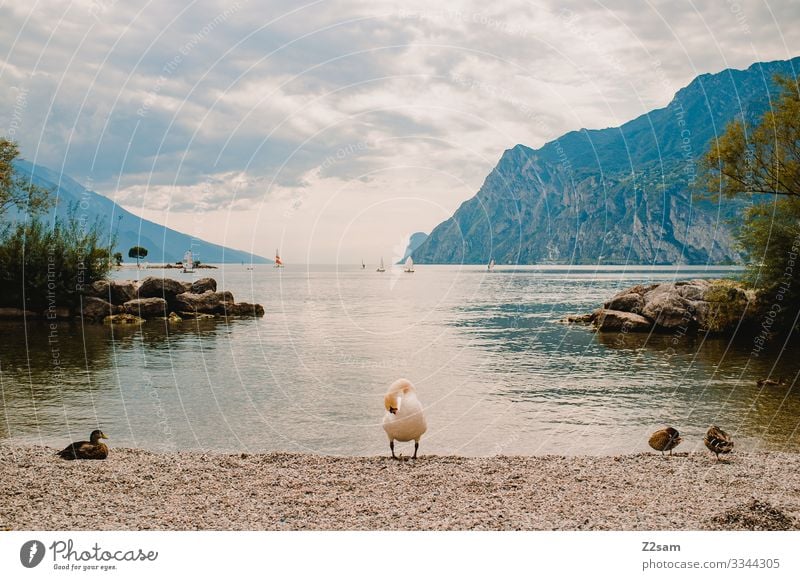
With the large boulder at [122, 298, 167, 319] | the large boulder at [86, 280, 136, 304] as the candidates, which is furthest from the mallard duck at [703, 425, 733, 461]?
the large boulder at [86, 280, 136, 304]

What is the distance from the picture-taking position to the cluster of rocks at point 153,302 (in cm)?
5119

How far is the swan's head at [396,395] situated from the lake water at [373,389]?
8.88 ft

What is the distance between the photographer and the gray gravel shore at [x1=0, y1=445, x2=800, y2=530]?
29.1ft

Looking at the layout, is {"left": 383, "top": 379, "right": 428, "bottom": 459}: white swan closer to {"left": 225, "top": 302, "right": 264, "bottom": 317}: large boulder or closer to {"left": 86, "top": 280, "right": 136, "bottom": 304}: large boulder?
{"left": 86, "top": 280, "right": 136, "bottom": 304}: large boulder

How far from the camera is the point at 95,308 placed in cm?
5112

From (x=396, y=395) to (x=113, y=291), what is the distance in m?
48.6

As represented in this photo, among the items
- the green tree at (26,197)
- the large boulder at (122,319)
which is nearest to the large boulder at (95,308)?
the large boulder at (122,319)

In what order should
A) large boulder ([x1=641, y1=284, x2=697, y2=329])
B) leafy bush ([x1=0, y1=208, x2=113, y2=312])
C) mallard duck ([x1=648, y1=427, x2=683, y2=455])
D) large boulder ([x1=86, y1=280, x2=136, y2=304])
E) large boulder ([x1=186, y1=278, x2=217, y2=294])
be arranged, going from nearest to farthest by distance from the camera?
mallard duck ([x1=648, y1=427, x2=683, y2=455])
large boulder ([x1=641, y1=284, x2=697, y2=329])
leafy bush ([x1=0, y1=208, x2=113, y2=312])
large boulder ([x1=86, y1=280, x2=136, y2=304])
large boulder ([x1=186, y1=278, x2=217, y2=294])

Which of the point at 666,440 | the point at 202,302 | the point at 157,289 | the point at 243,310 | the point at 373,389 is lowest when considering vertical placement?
the point at 373,389

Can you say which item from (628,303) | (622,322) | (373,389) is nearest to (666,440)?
(373,389)

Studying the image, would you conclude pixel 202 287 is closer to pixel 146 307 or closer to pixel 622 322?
pixel 146 307

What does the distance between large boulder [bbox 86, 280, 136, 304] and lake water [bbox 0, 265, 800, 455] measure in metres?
8.53

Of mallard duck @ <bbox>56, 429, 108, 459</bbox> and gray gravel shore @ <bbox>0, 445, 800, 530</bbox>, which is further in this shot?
mallard duck @ <bbox>56, 429, 108, 459</bbox>

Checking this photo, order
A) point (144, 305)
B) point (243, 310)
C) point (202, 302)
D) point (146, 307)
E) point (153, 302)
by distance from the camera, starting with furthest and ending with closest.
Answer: point (243, 310)
point (202, 302)
point (153, 302)
point (146, 307)
point (144, 305)
